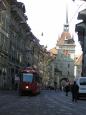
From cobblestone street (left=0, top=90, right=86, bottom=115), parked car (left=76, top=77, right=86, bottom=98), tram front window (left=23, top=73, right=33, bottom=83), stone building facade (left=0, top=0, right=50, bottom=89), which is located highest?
stone building facade (left=0, top=0, right=50, bottom=89)

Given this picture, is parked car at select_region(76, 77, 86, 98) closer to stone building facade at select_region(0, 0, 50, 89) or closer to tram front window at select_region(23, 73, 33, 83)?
tram front window at select_region(23, 73, 33, 83)

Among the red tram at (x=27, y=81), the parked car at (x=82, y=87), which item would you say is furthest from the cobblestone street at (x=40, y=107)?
the red tram at (x=27, y=81)

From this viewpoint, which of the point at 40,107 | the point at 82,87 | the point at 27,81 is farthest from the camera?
the point at 27,81

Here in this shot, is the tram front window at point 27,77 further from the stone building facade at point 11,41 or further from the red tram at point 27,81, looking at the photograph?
the stone building facade at point 11,41

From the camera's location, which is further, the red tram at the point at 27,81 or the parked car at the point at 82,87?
the red tram at the point at 27,81

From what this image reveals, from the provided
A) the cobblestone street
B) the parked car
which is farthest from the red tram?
the cobblestone street

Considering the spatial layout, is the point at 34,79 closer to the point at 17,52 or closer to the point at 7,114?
the point at 7,114

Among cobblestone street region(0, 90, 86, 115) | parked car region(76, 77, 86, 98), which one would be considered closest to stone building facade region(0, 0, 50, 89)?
parked car region(76, 77, 86, 98)

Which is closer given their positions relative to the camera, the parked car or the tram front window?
the parked car

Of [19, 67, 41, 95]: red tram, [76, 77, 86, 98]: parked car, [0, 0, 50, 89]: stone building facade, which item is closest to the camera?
[76, 77, 86, 98]: parked car

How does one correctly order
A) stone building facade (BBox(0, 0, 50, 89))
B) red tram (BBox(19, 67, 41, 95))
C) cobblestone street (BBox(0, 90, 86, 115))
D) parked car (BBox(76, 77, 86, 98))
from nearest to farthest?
cobblestone street (BBox(0, 90, 86, 115)), parked car (BBox(76, 77, 86, 98)), red tram (BBox(19, 67, 41, 95)), stone building facade (BBox(0, 0, 50, 89))

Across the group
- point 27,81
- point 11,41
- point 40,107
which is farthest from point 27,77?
point 11,41

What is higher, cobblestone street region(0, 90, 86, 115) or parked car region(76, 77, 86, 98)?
parked car region(76, 77, 86, 98)

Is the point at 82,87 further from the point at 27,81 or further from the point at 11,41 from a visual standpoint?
the point at 11,41
